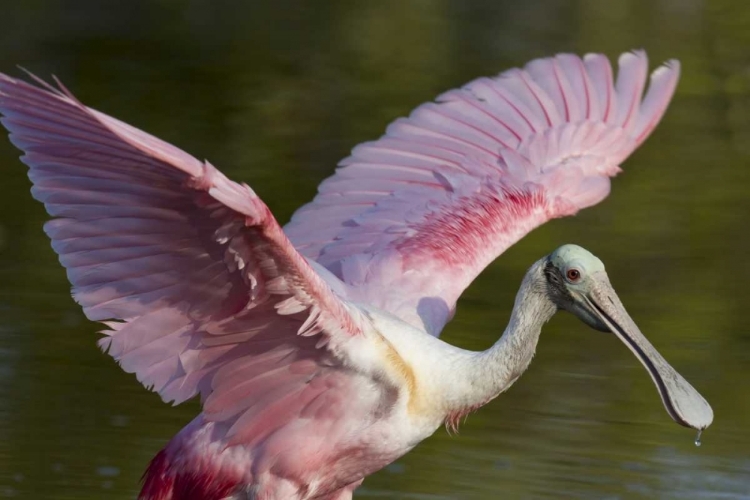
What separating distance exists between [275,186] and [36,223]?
1602 mm

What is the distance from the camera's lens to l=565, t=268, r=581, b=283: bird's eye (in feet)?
18.7

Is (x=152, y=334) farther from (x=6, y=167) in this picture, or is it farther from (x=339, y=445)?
(x=6, y=167)

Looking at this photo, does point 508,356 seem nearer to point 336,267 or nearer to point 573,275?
point 573,275

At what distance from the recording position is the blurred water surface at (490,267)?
22.4ft

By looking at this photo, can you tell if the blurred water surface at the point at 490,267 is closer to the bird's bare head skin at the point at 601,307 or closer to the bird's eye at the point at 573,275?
the bird's bare head skin at the point at 601,307

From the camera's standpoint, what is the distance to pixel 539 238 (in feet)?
33.2

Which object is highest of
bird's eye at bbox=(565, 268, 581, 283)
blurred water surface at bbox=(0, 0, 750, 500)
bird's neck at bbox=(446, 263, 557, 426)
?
bird's eye at bbox=(565, 268, 581, 283)

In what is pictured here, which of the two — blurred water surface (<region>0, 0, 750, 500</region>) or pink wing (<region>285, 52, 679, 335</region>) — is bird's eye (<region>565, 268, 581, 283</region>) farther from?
blurred water surface (<region>0, 0, 750, 500</region>)

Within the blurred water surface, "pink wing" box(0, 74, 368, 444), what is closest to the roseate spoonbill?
"pink wing" box(0, 74, 368, 444)

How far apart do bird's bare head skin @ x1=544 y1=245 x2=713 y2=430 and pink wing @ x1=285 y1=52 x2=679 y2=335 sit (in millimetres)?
625

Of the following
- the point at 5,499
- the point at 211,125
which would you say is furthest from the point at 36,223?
the point at 5,499

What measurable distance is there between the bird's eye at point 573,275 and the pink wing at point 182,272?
76cm

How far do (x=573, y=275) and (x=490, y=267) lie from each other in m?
3.80

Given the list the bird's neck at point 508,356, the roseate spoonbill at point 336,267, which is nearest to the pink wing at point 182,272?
the roseate spoonbill at point 336,267
